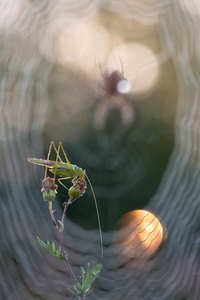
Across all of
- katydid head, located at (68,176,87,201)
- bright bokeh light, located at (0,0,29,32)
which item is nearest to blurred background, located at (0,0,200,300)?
bright bokeh light, located at (0,0,29,32)

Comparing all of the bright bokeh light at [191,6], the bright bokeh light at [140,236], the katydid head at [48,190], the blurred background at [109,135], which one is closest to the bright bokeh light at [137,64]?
the blurred background at [109,135]

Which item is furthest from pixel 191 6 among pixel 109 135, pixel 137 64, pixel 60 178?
pixel 60 178

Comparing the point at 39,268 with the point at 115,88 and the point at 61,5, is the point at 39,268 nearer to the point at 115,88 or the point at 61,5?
the point at 115,88

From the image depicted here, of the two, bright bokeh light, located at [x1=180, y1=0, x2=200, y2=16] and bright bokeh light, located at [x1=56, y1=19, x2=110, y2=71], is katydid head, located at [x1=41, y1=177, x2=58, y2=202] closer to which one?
bright bokeh light, located at [x1=56, y1=19, x2=110, y2=71]

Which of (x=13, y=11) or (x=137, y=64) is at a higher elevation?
(x=13, y=11)

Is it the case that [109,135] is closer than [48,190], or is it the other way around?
[48,190]

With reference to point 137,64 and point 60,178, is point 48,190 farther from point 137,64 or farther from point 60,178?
point 137,64

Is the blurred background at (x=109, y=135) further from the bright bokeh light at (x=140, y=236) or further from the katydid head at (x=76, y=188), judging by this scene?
the katydid head at (x=76, y=188)
